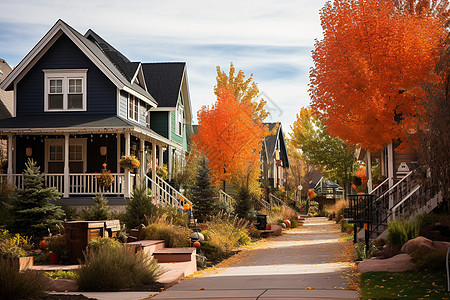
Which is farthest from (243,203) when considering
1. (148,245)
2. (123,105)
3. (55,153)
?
(148,245)

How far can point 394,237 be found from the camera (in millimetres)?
13875

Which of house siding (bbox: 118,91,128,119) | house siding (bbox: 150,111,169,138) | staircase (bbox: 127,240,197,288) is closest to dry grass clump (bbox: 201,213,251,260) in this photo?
staircase (bbox: 127,240,197,288)

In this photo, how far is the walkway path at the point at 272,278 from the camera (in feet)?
31.7

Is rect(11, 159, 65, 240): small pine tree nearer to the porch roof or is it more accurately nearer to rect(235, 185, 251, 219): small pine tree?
the porch roof

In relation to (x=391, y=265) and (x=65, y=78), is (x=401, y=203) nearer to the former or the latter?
(x=391, y=265)

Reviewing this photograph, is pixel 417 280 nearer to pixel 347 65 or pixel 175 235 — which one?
pixel 175 235

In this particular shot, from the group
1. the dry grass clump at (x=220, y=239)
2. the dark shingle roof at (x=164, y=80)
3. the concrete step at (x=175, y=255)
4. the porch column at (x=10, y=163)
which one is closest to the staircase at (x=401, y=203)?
the dry grass clump at (x=220, y=239)

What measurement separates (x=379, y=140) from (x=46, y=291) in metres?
12.5

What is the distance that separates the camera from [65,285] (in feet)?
34.9

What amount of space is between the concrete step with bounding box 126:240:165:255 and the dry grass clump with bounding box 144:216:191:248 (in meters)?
0.30

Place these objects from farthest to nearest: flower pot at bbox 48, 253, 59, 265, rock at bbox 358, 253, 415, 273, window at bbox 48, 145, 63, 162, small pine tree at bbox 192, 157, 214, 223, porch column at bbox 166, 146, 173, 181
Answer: porch column at bbox 166, 146, 173, 181 → window at bbox 48, 145, 63, 162 → small pine tree at bbox 192, 157, 214, 223 → flower pot at bbox 48, 253, 59, 265 → rock at bbox 358, 253, 415, 273

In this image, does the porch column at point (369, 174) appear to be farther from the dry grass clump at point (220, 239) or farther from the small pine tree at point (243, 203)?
the dry grass clump at point (220, 239)

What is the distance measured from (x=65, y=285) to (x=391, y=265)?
697 cm

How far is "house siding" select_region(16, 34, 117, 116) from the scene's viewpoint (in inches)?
961
